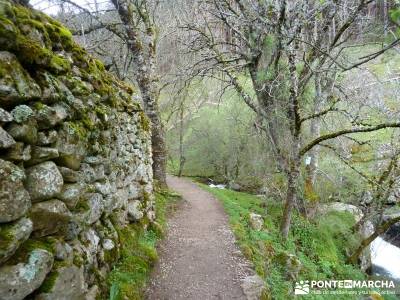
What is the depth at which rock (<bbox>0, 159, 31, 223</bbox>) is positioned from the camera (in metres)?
2.25

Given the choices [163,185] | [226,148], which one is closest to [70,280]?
[163,185]

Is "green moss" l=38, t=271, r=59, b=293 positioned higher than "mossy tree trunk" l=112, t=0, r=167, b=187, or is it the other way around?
"mossy tree trunk" l=112, t=0, r=167, b=187

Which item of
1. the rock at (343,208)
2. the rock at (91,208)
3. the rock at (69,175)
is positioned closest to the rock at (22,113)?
the rock at (69,175)

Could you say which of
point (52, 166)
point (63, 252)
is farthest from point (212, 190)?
point (52, 166)

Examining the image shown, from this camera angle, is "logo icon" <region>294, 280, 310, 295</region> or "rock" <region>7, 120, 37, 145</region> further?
"logo icon" <region>294, 280, 310, 295</region>

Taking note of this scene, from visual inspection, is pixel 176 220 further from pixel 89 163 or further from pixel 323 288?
pixel 89 163

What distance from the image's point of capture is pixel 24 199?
2459 millimetres

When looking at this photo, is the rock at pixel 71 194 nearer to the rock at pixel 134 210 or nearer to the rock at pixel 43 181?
the rock at pixel 43 181

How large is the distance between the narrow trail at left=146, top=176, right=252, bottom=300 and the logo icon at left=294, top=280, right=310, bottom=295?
1021 mm

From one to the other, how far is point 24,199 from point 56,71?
4.45ft

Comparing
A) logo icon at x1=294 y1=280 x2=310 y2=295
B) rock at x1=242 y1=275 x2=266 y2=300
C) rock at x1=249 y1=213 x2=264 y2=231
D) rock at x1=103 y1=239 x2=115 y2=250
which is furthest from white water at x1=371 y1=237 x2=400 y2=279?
rock at x1=103 y1=239 x2=115 y2=250

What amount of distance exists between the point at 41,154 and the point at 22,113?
1.27 ft

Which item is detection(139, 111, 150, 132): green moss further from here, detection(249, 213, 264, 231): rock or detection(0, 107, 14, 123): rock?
detection(0, 107, 14, 123): rock

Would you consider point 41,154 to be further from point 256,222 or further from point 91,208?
point 256,222
